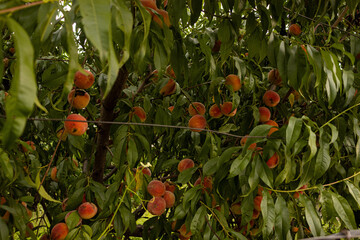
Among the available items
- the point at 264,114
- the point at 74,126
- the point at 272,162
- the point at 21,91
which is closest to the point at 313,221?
the point at 272,162

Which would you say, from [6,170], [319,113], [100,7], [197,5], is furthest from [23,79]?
[319,113]

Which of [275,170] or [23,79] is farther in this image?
[275,170]

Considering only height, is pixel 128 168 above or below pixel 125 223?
above

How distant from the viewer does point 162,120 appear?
1.42m

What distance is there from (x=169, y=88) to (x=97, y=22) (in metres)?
1.09

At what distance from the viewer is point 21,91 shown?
34 centimetres

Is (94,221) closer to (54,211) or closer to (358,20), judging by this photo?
(54,211)

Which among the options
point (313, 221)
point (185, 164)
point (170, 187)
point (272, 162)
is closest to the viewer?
point (313, 221)

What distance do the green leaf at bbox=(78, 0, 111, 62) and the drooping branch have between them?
84 centimetres

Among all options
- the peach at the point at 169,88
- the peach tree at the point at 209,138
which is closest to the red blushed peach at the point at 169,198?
the peach tree at the point at 209,138

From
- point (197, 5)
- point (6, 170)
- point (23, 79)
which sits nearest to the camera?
point (23, 79)

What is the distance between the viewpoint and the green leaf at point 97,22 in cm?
40

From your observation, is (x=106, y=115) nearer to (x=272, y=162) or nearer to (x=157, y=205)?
(x=157, y=205)

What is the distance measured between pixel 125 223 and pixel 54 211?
1.60 ft
